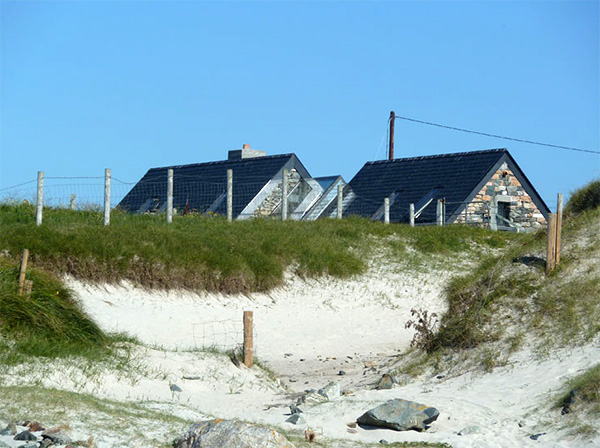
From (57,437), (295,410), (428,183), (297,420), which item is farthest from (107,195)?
(428,183)

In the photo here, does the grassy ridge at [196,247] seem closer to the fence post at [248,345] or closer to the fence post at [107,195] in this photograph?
the fence post at [107,195]

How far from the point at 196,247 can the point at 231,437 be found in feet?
38.3

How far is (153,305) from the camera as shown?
18703 mm

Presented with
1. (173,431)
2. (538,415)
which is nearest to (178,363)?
(173,431)

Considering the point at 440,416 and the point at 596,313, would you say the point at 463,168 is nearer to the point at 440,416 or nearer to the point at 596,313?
the point at 596,313

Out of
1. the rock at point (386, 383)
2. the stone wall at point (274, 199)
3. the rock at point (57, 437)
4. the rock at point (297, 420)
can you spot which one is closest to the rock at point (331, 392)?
the rock at point (386, 383)

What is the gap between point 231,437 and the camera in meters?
9.27

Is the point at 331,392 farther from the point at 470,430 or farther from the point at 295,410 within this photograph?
the point at 470,430

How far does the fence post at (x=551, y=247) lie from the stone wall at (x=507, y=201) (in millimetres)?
17032

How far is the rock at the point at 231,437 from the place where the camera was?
9.24 metres

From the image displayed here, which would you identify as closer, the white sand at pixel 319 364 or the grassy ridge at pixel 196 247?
the white sand at pixel 319 364

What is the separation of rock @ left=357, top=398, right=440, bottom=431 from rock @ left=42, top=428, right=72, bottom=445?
13.4 ft

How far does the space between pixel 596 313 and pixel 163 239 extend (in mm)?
10358

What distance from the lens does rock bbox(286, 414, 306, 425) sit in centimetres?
1155
